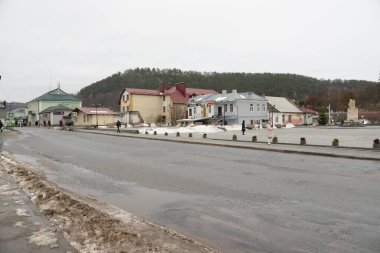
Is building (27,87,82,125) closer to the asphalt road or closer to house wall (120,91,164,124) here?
house wall (120,91,164,124)

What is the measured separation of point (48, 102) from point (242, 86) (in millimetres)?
59259

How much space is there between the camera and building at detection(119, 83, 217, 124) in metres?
73.4

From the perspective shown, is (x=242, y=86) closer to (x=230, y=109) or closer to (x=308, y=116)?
(x=308, y=116)

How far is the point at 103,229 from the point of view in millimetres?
5359

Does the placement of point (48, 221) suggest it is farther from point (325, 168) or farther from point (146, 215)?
point (325, 168)

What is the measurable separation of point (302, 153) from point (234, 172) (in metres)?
7.85

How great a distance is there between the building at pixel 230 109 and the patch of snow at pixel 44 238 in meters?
56.1

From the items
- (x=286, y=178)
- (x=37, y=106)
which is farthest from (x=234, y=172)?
(x=37, y=106)

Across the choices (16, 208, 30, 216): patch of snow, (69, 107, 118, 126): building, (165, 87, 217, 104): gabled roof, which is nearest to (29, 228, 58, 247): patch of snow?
(16, 208, 30, 216): patch of snow

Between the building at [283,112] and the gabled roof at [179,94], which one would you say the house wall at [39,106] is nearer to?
the gabled roof at [179,94]

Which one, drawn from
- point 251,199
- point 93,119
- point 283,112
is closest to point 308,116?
point 283,112

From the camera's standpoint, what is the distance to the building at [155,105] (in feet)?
241

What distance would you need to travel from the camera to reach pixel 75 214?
6.23 m

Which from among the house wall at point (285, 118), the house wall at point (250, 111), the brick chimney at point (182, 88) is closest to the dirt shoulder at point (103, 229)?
the house wall at point (250, 111)
